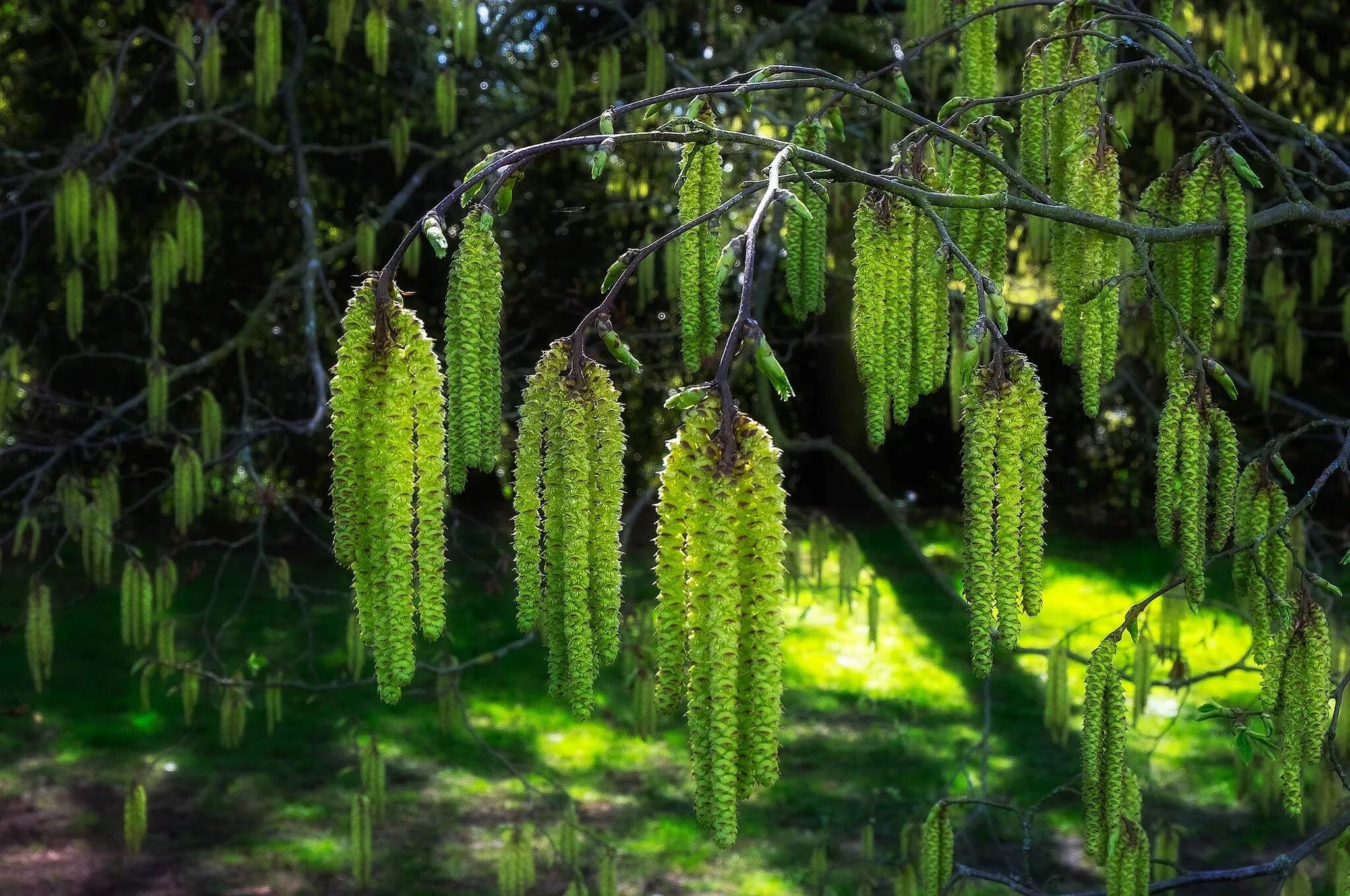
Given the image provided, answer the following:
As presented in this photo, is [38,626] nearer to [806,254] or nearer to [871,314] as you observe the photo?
[806,254]

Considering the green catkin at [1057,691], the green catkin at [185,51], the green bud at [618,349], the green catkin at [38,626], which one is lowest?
the green catkin at [1057,691]

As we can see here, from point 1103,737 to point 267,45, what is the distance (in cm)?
388

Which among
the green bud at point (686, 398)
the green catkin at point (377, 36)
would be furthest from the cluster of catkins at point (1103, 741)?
the green catkin at point (377, 36)

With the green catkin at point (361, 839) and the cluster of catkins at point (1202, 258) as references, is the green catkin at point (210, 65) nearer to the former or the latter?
the green catkin at point (361, 839)

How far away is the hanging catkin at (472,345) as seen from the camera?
1.74 m

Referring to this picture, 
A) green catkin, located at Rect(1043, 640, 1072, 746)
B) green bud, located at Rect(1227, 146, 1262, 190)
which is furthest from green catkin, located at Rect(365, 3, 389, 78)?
green bud, located at Rect(1227, 146, 1262, 190)

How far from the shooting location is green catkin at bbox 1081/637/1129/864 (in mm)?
2609

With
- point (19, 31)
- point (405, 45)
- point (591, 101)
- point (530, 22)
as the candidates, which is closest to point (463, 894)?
point (591, 101)

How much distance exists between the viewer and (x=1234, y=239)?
103 inches

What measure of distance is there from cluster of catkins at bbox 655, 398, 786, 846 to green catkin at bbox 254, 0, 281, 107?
420 cm

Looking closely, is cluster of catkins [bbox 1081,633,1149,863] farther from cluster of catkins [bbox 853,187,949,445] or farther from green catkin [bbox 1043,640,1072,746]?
green catkin [bbox 1043,640,1072,746]

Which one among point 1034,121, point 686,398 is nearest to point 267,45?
point 1034,121

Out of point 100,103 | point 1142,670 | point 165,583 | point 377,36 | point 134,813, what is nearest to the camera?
point 1142,670

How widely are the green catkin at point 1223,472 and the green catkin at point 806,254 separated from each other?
0.67 meters
